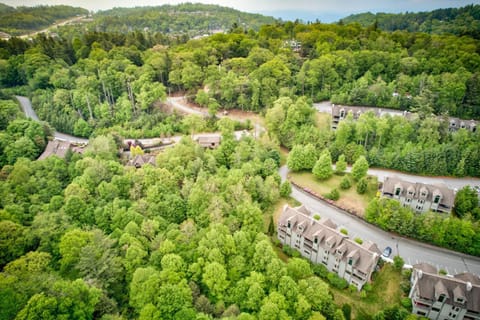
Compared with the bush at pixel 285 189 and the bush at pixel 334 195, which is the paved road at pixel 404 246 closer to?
the bush at pixel 334 195

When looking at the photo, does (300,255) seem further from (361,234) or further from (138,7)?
(138,7)

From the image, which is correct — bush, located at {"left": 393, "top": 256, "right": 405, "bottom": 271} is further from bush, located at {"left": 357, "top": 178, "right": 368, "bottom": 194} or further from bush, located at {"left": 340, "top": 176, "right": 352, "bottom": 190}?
bush, located at {"left": 340, "top": 176, "right": 352, "bottom": 190}

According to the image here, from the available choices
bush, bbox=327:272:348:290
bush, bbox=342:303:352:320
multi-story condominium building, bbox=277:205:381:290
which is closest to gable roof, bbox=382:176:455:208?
multi-story condominium building, bbox=277:205:381:290

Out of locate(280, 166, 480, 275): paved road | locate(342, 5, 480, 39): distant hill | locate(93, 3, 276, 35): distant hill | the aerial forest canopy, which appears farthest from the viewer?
locate(93, 3, 276, 35): distant hill

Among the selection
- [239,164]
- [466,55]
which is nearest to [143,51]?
[239,164]

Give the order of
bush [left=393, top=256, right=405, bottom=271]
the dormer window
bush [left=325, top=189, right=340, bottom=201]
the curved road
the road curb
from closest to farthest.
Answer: bush [left=393, top=256, right=405, bottom=271]
the curved road
the road curb
the dormer window
bush [left=325, top=189, right=340, bottom=201]

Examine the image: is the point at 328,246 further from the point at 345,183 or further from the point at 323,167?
the point at 323,167

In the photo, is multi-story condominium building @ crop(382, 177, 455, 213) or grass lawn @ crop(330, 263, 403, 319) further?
multi-story condominium building @ crop(382, 177, 455, 213)

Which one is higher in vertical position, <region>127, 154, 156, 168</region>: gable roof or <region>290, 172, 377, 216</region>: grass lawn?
<region>127, 154, 156, 168</region>: gable roof
